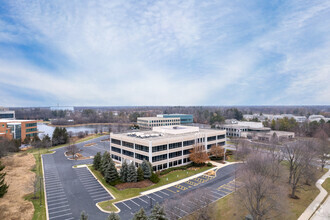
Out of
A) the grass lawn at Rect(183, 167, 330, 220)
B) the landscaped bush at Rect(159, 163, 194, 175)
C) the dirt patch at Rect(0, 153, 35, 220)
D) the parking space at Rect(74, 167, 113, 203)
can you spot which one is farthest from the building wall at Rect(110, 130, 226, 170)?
the dirt patch at Rect(0, 153, 35, 220)

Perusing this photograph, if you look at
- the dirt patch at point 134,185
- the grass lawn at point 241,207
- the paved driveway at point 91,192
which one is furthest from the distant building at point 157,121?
the grass lawn at point 241,207

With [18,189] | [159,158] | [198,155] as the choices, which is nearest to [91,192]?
[18,189]

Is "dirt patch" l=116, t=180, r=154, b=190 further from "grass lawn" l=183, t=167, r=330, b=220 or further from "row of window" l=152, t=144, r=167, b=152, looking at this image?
"grass lawn" l=183, t=167, r=330, b=220

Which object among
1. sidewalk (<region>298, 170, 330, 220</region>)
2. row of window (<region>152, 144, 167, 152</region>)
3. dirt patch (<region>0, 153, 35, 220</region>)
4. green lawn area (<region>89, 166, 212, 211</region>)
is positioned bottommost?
sidewalk (<region>298, 170, 330, 220</region>)

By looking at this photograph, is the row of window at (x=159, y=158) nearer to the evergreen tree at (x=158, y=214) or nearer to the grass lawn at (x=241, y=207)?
the grass lawn at (x=241, y=207)

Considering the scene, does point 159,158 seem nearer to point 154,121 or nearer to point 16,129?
point 16,129
